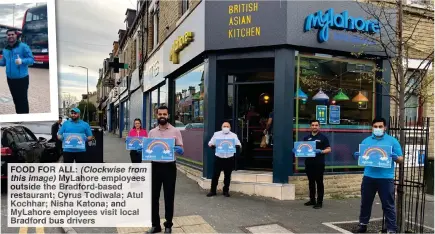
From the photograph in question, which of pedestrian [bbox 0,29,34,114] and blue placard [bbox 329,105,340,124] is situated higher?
pedestrian [bbox 0,29,34,114]

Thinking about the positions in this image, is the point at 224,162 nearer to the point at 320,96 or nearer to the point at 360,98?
the point at 320,96

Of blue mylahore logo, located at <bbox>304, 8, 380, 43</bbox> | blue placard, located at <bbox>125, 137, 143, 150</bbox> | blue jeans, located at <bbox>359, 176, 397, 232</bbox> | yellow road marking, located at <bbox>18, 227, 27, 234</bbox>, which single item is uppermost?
blue mylahore logo, located at <bbox>304, 8, 380, 43</bbox>

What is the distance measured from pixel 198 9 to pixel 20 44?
6.07 m

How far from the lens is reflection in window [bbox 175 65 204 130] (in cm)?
934

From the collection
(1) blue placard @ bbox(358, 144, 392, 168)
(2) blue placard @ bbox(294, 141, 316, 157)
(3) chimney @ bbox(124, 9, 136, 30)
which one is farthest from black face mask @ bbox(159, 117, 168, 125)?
(3) chimney @ bbox(124, 9, 136, 30)

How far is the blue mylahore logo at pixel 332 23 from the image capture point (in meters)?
7.63

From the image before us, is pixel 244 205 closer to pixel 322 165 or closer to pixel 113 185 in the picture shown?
pixel 322 165

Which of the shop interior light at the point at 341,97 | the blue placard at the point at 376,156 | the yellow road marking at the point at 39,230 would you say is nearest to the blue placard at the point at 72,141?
the yellow road marking at the point at 39,230

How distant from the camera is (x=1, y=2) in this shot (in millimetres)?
3018

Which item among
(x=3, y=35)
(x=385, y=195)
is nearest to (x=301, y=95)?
(x=385, y=195)

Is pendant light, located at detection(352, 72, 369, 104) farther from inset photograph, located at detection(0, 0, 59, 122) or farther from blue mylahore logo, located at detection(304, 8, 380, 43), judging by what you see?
inset photograph, located at detection(0, 0, 59, 122)

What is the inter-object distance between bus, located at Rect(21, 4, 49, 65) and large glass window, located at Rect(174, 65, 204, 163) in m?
5.91

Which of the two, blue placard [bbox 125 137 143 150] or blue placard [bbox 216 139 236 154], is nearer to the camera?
blue placard [bbox 216 139 236 154]

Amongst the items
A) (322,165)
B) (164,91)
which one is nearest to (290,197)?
(322,165)
